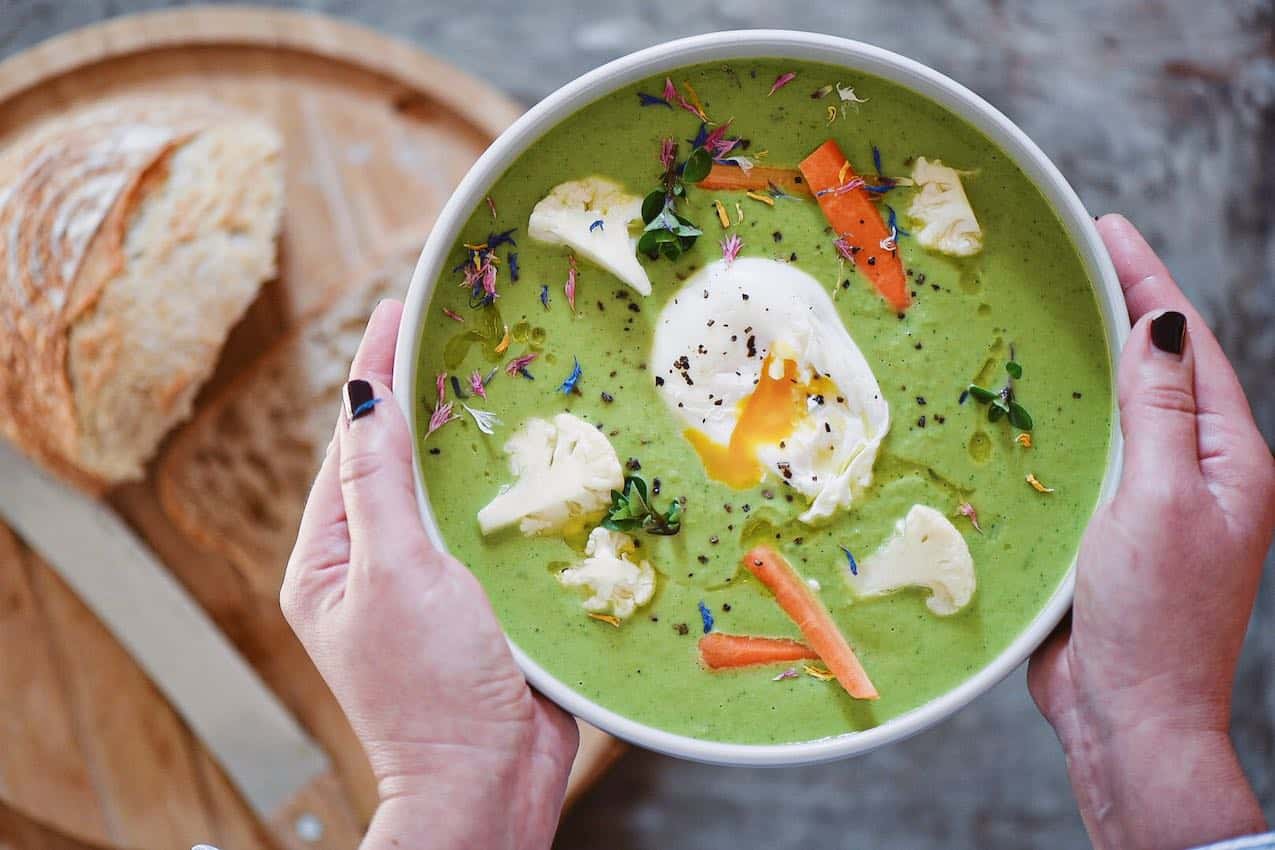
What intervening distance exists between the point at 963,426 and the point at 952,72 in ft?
5.28

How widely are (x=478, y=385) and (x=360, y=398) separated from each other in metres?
0.21

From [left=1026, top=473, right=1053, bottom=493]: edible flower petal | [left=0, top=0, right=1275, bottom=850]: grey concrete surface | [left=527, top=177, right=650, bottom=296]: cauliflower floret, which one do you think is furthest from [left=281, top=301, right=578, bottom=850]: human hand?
[left=0, top=0, right=1275, bottom=850]: grey concrete surface

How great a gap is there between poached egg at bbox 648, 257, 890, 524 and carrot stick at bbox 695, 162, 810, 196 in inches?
5.5

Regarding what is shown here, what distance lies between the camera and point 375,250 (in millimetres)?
2955

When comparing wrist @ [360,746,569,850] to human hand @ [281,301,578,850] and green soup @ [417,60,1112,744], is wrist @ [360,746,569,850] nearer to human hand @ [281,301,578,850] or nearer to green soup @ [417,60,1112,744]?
human hand @ [281,301,578,850]

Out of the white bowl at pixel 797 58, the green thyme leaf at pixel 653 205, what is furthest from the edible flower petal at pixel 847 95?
the green thyme leaf at pixel 653 205

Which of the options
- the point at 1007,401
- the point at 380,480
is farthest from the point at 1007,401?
the point at 380,480

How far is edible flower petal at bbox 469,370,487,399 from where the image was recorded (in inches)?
77.7

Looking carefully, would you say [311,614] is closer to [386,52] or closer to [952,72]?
[386,52]

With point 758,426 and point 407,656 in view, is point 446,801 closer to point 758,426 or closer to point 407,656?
point 407,656

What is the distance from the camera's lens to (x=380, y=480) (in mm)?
1884

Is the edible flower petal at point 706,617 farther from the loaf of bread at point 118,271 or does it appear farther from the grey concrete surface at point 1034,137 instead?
the loaf of bread at point 118,271

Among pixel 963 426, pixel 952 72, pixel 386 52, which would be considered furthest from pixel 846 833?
pixel 386 52

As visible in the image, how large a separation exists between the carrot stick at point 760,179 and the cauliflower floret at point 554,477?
0.53 metres
